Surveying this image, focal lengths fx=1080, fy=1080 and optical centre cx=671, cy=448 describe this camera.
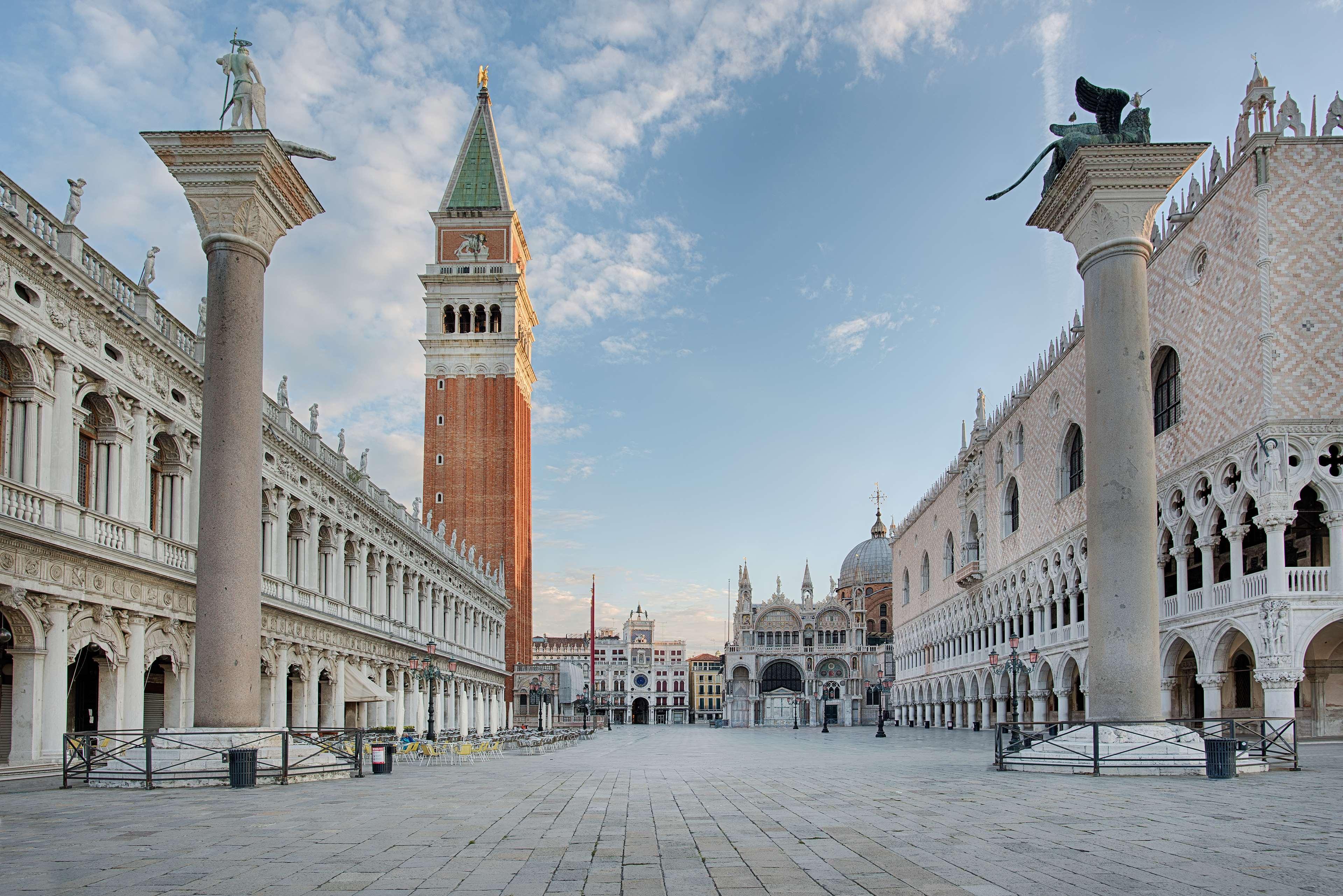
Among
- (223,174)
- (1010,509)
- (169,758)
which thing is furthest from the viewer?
(1010,509)

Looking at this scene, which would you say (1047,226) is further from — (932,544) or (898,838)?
(932,544)

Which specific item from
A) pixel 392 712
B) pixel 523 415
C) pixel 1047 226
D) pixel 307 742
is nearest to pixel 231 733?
pixel 307 742

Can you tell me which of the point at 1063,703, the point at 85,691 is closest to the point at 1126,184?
the point at 85,691

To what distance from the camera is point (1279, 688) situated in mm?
28812

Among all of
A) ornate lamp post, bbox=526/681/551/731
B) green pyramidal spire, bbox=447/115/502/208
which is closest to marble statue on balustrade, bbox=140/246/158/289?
ornate lamp post, bbox=526/681/551/731

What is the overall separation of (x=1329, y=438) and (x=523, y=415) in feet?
227

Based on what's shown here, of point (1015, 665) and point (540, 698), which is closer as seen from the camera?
point (1015, 665)

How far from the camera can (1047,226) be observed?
74.3ft

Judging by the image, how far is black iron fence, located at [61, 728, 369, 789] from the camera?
1648 cm

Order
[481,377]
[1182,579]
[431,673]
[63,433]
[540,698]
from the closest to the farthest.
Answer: [63,433] < [1182,579] < [431,673] < [540,698] < [481,377]

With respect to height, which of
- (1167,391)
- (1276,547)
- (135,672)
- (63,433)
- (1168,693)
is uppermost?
(1167,391)

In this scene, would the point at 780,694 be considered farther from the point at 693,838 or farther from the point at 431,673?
the point at 693,838

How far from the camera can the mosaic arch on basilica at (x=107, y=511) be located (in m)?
19.2

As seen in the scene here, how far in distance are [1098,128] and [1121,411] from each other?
6.01 m
